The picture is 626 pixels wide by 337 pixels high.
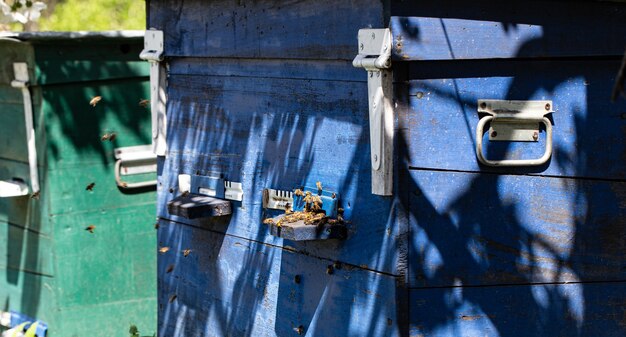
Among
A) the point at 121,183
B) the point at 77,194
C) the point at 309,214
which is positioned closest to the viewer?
the point at 309,214

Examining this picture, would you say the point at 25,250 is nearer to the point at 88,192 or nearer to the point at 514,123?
the point at 88,192

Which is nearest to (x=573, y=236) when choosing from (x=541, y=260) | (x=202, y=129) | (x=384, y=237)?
(x=541, y=260)

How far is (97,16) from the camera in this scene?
6.70 metres

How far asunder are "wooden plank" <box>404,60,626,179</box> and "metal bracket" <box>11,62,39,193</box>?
2.49 meters

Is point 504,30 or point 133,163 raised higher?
point 504,30

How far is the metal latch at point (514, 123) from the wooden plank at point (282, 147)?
326 mm

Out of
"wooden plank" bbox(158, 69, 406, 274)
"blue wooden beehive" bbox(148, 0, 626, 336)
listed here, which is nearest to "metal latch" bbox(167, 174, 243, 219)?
"wooden plank" bbox(158, 69, 406, 274)

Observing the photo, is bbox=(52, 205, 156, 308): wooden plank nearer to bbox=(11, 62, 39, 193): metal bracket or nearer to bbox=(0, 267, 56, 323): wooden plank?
bbox=(0, 267, 56, 323): wooden plank

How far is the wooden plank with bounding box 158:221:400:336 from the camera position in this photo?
2799mm

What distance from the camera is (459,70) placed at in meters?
2.66

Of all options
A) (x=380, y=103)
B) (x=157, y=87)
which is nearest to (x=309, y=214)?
(x=380, y=103)

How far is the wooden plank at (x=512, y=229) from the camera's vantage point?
2.67m

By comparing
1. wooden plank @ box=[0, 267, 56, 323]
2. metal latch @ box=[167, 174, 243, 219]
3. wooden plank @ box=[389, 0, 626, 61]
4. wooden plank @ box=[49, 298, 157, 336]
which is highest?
wooden plank @ box=[389, 0, 626, 61]

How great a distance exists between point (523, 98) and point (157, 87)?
1586 mm
